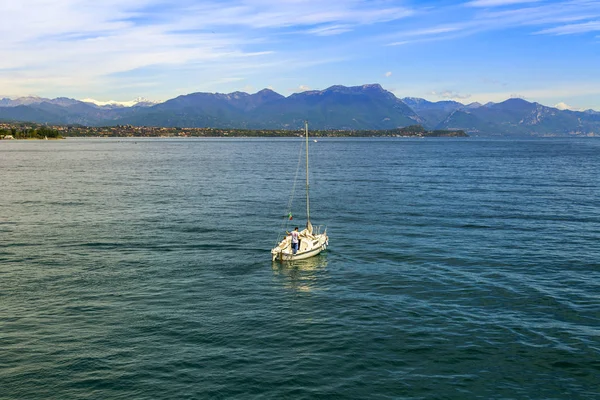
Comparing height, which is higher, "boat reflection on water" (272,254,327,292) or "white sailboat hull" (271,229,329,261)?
"white sailboat hull" (271,229,329,261)

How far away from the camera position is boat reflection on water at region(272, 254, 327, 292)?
145 feet

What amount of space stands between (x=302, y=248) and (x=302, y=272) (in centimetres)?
404

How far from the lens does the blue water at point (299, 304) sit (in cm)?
2767

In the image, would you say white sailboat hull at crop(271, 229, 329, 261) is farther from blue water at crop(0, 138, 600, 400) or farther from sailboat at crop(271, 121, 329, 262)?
blue water at crop(0, 138, 600, 400)

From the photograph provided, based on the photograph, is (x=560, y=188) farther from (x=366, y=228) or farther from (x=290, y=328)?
(x=290, y=328)

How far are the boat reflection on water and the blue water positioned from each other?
0.30 metres

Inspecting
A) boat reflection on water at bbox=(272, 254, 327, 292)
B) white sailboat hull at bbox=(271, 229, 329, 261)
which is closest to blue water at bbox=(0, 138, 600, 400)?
boat reflection on water at bbox=(272, 254, 327, 292)

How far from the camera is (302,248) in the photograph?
5166cm

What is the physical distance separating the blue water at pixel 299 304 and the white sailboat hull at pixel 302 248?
44.1 inches

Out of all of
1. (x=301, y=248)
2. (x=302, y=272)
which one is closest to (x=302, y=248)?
(x=301, y=248)

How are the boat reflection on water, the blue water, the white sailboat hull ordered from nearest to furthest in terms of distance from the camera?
the blue water → the boat reflection on water → the white sailboat hull

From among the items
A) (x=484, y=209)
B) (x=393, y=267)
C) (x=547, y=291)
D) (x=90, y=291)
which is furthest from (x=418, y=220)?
(x=90, y=291)

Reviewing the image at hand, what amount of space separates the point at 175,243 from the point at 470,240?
33.7m

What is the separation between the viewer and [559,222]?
2630 inches
